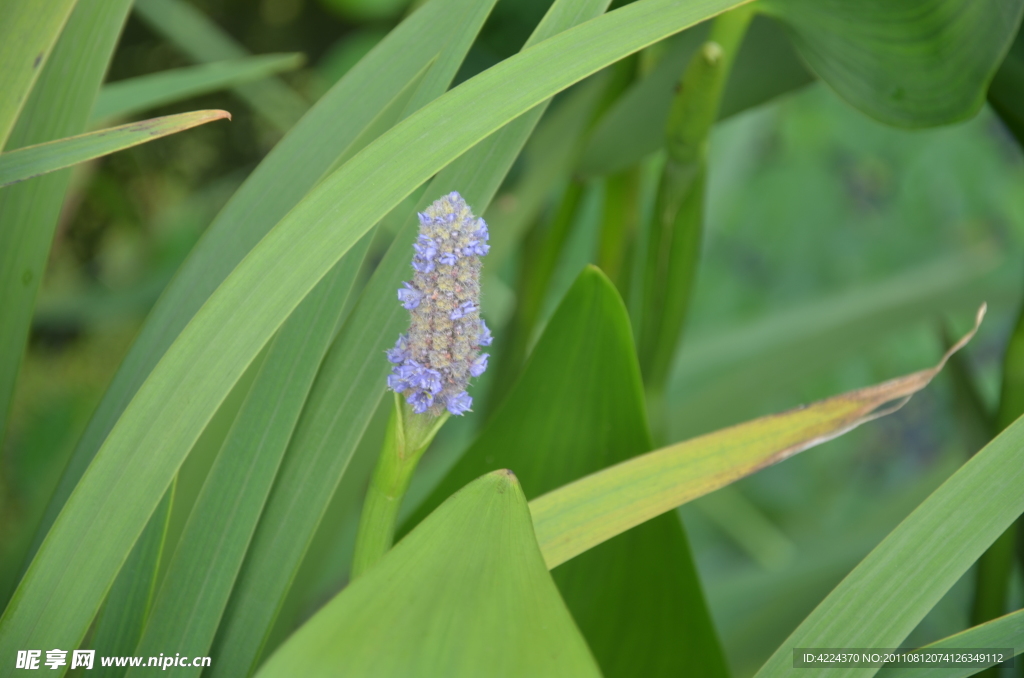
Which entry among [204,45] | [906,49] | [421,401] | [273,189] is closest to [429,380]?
[421,401]

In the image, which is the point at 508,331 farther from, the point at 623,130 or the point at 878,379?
the point at 878,379

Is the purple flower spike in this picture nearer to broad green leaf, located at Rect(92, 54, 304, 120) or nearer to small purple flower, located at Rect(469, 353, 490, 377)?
small purple flower, located at Rect(469, 353, 490, 377)

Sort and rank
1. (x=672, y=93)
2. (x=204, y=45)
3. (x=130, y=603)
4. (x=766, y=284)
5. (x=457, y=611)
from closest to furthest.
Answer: (x=457, y=611)
(x=130, y=603)
(x=672, y=93)
(x=204, y=45)
(x=766, y=284)

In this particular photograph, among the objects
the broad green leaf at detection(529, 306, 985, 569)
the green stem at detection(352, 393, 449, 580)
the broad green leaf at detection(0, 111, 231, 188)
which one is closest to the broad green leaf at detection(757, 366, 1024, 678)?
the broad green leaf at detection(529, 306, 985, 569)

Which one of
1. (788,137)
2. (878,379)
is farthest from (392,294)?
(788,137)

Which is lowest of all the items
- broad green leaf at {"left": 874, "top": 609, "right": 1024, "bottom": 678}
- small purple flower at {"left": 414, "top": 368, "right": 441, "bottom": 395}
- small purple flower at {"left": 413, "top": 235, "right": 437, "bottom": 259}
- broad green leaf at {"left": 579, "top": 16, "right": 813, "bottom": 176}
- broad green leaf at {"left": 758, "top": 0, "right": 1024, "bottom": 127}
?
broad green leaf at {"left": 874, "top": 609, "right": 1024, "bottom": 678}

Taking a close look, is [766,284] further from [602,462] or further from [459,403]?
[459,403]
